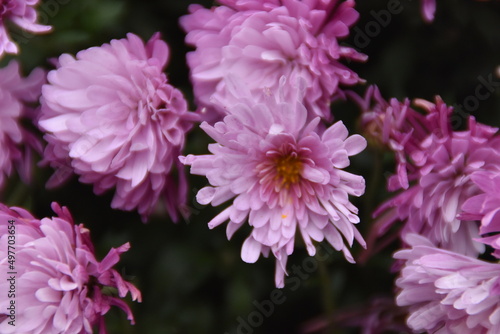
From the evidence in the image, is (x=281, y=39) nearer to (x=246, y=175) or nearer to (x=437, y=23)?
(x=246, y=175)

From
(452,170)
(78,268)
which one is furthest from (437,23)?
(78,268)

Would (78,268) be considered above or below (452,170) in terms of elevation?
below

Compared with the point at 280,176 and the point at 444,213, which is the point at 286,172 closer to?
the point at 280,176


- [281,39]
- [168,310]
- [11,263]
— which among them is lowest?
[168,310]

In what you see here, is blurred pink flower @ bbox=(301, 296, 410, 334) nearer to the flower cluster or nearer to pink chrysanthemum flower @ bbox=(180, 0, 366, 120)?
the flower cluster

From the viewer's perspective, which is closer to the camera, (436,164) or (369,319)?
(436,164)

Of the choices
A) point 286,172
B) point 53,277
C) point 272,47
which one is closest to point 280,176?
point 286,172

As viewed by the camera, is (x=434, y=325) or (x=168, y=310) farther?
(x=168, y=310)

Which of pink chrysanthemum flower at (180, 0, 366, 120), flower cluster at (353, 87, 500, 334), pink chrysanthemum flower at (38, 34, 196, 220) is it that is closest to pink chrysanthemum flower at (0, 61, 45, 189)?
pink chrysanthemum flower at (38, 34, 196, 220)
